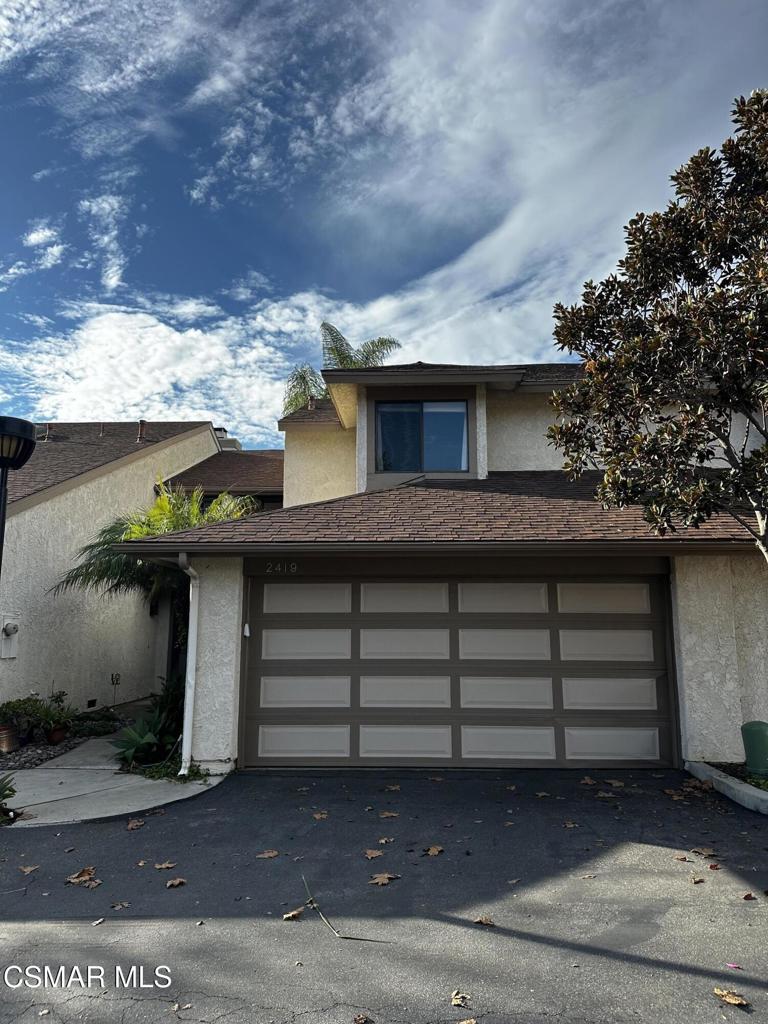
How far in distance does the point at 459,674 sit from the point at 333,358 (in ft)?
54.2

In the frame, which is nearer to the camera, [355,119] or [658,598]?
[658,598]

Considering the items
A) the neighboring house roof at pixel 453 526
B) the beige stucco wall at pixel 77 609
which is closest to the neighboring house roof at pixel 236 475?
the beige stucco wall at pixel 77 609

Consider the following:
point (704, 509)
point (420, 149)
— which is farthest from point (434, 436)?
point (704, 509)

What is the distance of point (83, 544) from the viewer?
43.4 ft

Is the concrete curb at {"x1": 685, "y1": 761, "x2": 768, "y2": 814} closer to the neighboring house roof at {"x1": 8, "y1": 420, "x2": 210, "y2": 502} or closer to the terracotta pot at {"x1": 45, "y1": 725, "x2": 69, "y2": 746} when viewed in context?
the terracotta pot at {"x1": 45, "y1": 725, "x2": 69, "y2": 746}

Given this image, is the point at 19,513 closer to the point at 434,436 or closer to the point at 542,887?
the point at 434,436

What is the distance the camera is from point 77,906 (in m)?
4.41

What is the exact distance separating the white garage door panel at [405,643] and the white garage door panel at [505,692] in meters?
0.55

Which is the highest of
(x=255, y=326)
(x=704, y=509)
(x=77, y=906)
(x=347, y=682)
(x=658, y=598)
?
(x=255, y=326)

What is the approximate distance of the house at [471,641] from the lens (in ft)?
26.3

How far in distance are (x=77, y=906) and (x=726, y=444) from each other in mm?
7507

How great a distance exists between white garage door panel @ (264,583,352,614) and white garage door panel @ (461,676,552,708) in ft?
6.48

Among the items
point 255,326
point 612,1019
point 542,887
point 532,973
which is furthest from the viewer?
point 255,326

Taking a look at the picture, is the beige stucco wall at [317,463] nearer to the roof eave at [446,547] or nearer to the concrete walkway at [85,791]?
the roof eave at [446,547]
